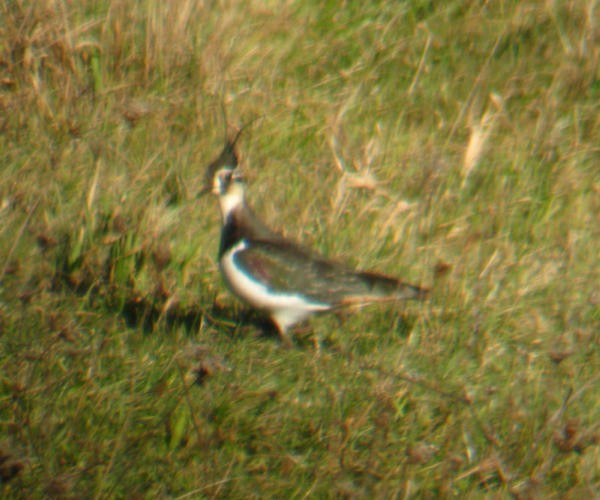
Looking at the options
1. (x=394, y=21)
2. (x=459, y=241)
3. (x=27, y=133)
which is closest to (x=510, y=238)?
(x=459, y=241)

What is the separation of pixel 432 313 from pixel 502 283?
1.64 ft

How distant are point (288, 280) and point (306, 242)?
706mm

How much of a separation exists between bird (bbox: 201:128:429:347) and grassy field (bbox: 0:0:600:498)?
0.15 metres

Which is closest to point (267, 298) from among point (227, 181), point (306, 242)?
point (227, 181)

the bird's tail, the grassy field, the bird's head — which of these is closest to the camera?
the grassy field

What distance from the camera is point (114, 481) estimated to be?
14.5 ft

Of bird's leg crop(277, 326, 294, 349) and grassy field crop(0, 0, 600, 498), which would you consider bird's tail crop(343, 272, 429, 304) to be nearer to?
grassy field crop(0, 0, 600, 498)

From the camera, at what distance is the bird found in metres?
5.72

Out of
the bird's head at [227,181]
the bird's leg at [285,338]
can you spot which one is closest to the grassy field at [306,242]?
the bird's leg at [285,338]

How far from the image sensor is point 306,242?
256 inches

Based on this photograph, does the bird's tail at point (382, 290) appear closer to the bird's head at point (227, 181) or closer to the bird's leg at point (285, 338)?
the bird's leg at point (285, 338)

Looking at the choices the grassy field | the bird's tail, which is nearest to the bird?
the bird's tail

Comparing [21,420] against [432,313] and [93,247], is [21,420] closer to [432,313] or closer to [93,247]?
[93,247]

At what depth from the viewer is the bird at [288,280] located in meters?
5.72
